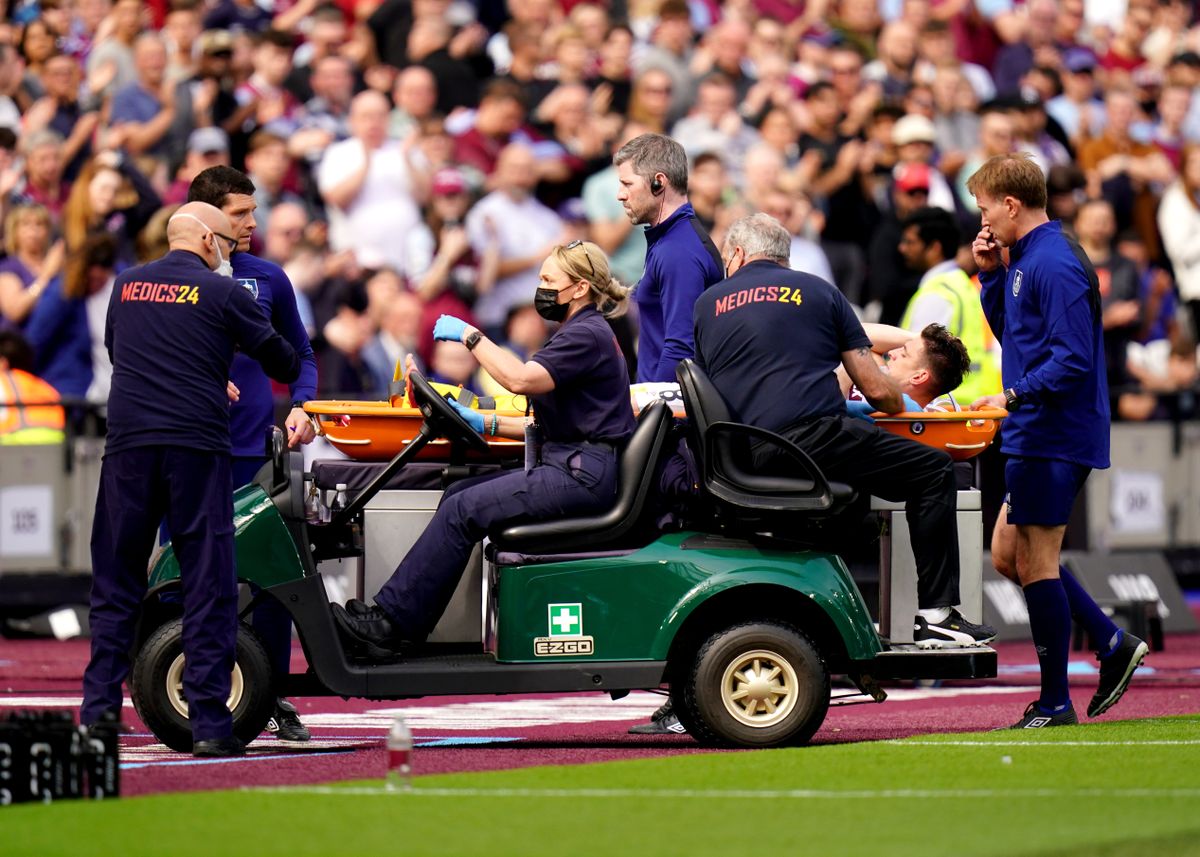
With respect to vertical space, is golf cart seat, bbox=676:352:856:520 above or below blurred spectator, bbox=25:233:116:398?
below

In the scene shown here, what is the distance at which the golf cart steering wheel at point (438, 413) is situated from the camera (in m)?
8.45

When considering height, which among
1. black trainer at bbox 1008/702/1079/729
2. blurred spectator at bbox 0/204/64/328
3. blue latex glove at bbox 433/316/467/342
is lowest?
black trainer at bbox 1008/702/1079/729

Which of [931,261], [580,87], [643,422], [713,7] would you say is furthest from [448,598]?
[713,7]

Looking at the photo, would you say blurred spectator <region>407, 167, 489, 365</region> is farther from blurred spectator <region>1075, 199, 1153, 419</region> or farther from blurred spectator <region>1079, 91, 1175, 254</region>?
blurred spectator <region>1079, 91, 1175, 254</region>

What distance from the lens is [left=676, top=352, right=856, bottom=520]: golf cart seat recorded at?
28.0 ft

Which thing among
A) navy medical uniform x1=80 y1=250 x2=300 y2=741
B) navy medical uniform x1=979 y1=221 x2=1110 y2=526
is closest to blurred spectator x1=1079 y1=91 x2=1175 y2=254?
navy medical uniform x1=979 y1=221 x2=1110 y2=526

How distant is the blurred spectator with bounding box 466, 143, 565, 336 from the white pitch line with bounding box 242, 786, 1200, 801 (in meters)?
9.46

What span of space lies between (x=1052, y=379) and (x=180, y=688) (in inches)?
141

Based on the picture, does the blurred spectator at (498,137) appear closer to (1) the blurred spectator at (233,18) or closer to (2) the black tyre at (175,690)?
(1) the blurred spectator at (233,18)

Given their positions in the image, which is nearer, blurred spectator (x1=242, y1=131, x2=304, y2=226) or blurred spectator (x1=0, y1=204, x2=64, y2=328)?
blurred spectator (x1=0, y1=204, x2=64, y2=328)

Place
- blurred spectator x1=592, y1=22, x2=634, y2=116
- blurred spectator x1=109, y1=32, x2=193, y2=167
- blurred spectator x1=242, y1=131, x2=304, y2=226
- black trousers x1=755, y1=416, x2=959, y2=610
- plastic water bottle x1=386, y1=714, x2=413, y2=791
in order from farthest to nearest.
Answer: blurred spectator x1=592, y1=22, x2=634, y2=116 → blurred spectator x1=109, y1=32, x2=193, y2=167 → blurred spectator x1=242, y1=131, x2=304, y2=226 → black trousers x1=755, y1=416, x2=959, y2=610 → plastic water bottle x1=386, y1=714, x2=413, y2=791

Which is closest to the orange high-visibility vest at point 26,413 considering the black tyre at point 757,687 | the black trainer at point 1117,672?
the black tyre at point 757,687

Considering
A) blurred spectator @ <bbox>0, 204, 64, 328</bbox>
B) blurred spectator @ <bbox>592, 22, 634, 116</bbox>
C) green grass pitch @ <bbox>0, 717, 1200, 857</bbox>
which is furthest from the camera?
blurred spectator @ <bbox>592, 22, 634, 116</bbox>

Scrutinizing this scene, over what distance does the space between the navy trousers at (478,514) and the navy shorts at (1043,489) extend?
1746 millimetres
